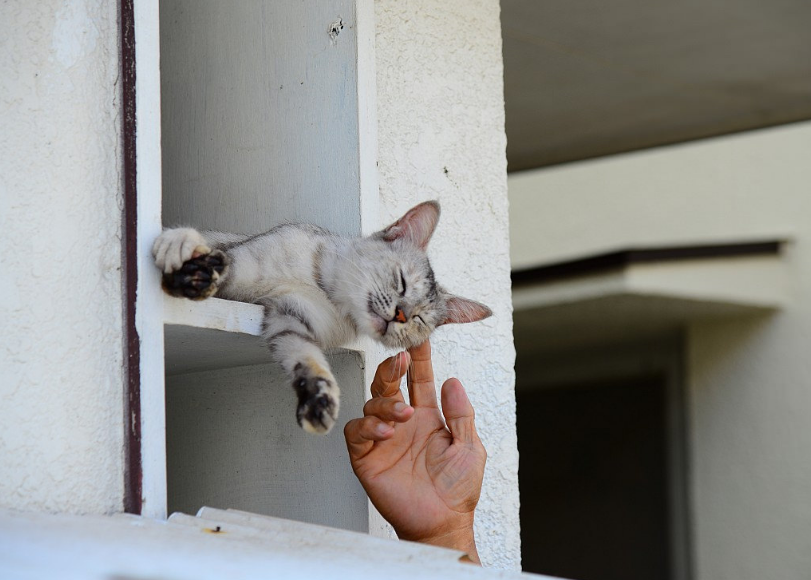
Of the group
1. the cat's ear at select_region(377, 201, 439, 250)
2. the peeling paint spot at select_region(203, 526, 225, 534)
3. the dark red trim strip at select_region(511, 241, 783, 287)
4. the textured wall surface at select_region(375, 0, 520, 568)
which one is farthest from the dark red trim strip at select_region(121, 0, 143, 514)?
the dark red trim strip at select_region(511, 241, 783, 287)

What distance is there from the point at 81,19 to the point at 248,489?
91cm

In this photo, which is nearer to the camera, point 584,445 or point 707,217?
point 707,217

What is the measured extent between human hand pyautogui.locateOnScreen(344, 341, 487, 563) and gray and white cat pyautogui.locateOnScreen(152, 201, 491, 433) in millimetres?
127

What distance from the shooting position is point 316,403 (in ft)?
5.35

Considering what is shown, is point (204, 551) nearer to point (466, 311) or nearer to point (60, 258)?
point (60, 258)

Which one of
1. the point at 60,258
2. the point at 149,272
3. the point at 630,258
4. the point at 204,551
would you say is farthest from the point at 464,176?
the point at 630,258

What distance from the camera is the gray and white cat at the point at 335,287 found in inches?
75.4

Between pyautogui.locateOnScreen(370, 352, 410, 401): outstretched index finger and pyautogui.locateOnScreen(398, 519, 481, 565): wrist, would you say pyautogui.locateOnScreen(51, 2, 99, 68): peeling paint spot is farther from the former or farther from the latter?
pyautogui.locateOnScreen(398, 519, 481, 565): wrist

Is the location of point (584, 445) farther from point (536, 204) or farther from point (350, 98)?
point (350, 98)

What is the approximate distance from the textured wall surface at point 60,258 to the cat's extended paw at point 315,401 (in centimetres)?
28

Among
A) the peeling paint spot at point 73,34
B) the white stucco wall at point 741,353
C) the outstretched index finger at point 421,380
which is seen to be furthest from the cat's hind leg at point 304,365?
the white stucco wall at point 741,353

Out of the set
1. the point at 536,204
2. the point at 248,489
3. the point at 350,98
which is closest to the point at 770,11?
the point at 350,98

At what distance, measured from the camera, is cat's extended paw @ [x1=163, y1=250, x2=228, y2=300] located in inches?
61.4

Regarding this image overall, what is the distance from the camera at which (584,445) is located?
7387 mm
